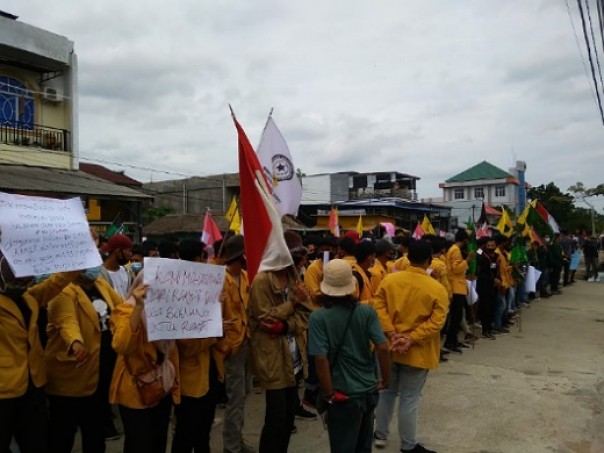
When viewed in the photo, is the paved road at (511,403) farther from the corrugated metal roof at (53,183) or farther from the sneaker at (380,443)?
the corrugated metal roof at (53,183)

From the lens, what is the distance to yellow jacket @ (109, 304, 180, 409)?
291 centimetres

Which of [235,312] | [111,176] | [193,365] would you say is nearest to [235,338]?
[235,312]

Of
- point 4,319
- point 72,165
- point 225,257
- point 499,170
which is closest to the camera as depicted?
point 4,319

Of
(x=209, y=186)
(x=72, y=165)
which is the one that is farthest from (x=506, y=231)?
(x=209, y=186)

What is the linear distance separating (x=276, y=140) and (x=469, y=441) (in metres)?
3.52

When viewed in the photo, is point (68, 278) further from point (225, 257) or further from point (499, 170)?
point (499, 170)

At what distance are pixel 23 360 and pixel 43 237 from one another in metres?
0.73

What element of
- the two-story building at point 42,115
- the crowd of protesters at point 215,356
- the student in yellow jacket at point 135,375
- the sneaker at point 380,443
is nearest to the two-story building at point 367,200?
the two-story building at point 42,115

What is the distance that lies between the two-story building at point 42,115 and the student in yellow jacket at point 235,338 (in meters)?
10.4

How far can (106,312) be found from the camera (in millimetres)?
3697

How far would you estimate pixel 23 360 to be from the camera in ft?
9.95

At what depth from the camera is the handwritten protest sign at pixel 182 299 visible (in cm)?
289

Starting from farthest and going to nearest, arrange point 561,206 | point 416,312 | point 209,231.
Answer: point 561,206
point 209,231
point 416,312

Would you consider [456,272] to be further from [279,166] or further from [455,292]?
[279,166]
